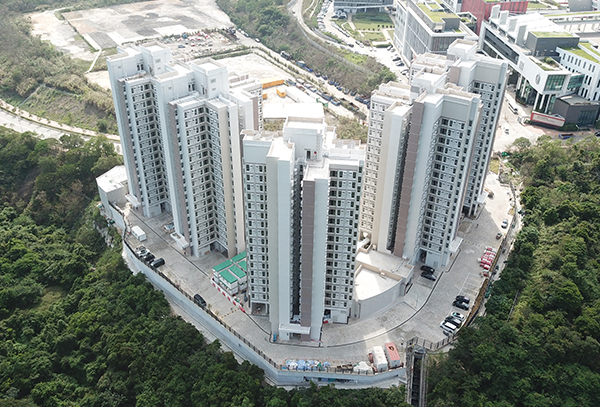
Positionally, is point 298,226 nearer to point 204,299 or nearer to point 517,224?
point 204,299

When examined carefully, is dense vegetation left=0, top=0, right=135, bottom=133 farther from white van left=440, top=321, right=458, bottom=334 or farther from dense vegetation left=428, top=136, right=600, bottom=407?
dense vegetation left=428, top=136, right=600, bottom=407

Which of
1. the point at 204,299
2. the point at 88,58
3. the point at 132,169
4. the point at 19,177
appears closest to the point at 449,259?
the point at 204,299

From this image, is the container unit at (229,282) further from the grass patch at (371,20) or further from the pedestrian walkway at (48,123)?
the grass patch at (371,20)

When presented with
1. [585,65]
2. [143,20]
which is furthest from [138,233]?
[143,20]

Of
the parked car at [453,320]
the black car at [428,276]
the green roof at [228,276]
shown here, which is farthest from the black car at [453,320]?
the green roof at [228,276]

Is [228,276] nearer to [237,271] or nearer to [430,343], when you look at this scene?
[237,271]

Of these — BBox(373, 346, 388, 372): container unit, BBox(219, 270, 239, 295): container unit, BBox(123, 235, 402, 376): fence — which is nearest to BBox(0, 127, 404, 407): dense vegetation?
BBox(123, 235, 402, 376): fence
